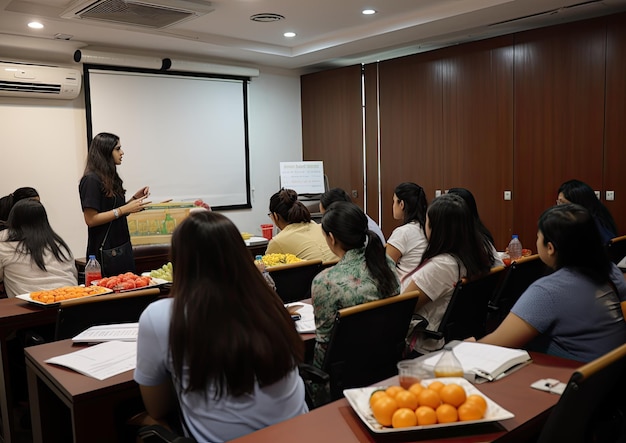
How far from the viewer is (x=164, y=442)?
1.53m

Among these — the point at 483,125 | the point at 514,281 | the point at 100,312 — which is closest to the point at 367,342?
the point at 100,312

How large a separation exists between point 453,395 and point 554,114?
4.28 metres

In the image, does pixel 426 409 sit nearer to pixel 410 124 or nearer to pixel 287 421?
pixel 287 421

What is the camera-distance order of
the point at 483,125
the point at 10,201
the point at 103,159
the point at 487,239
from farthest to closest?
the point at 483,125, the point at 10,201, the point at 103,159, the point at 487,239

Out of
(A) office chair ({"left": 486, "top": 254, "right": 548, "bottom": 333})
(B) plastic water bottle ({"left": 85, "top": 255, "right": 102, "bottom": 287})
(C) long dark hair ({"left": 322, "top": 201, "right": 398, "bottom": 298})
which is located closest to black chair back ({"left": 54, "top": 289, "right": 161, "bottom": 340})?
(B) plastic water bottle ({"left": 85, "top": 255, "right": 102, "bottom": 287})

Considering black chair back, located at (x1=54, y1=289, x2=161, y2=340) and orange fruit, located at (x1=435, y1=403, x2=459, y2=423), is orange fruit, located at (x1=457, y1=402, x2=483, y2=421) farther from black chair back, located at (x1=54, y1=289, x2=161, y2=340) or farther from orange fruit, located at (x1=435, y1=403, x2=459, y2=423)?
black chair back, located at (x1=54, y1=289, x2=161, y2=340)

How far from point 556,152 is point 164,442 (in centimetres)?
449

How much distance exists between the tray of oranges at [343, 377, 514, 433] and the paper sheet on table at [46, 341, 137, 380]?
897 millimetres

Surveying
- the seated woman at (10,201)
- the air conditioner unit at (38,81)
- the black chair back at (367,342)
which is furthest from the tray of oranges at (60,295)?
the air conditioner unit at (38,81)

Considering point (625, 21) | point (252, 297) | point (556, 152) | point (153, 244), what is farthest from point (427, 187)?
point (252, 297)

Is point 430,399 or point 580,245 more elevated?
point 580,245

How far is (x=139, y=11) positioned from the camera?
4.31m

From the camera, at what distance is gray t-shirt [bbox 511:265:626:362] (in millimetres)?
1801

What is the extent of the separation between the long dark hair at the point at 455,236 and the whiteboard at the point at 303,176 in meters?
4.11
